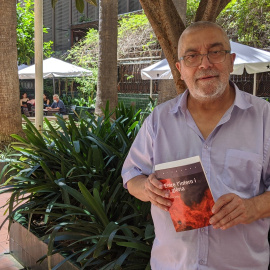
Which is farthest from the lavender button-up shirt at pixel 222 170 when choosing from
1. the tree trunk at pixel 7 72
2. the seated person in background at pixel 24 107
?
the seated person in background at pixel 24 107

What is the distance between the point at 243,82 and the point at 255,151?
496 inches

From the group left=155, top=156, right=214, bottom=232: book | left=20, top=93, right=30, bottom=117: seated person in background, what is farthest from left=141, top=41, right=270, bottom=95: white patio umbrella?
left=20, top=93, right=30, bottom=117: seated person in background

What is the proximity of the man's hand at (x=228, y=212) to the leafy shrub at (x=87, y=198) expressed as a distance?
1014mm

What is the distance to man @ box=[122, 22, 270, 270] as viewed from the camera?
2.05 metres

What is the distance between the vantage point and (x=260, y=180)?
2.15 m

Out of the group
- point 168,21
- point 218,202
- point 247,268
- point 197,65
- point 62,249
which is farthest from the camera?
Answer: point 168,21

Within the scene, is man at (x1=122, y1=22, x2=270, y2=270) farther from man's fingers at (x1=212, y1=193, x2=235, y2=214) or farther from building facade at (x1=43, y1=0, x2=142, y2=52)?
building facade at (x1=43, y1=0, x2=142, y2=52)

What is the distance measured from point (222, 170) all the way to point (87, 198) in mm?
1347

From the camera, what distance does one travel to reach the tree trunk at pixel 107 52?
9844 millimetres

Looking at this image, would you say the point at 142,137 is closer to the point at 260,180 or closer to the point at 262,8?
the point at 260,180

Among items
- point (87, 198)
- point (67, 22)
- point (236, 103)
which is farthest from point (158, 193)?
point (67, 22)

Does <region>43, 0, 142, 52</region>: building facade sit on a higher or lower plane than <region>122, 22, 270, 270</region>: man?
higher

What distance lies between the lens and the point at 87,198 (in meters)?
3.21

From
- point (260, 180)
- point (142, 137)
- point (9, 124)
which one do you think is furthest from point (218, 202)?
point (9, 124)
